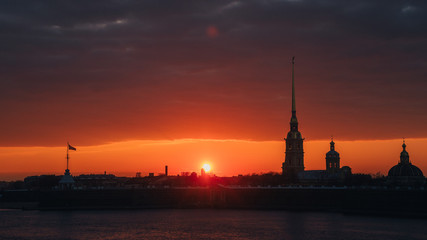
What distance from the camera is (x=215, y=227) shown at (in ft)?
424

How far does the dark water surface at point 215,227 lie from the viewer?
379 feet

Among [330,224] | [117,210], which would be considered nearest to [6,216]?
[117,210]

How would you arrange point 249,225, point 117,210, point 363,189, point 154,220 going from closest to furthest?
point 249,225 → point 154,220 → point 363,189 → point 117,210

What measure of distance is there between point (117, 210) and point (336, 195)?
6025 cm

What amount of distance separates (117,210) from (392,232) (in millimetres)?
94412

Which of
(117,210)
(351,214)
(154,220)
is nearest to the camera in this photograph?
(154,220)

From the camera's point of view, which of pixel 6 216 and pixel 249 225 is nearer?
pixel 249 225

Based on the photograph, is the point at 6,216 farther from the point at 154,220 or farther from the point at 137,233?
the point at 137,233

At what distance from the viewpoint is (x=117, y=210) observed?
7470 inches

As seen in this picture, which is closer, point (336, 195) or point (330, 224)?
point (330, 224)

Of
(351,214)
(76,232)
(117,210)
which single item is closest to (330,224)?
(351,214)

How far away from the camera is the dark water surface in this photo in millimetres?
115375

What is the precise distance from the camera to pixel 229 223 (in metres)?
137

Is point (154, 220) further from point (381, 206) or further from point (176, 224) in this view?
point (381, 206)
